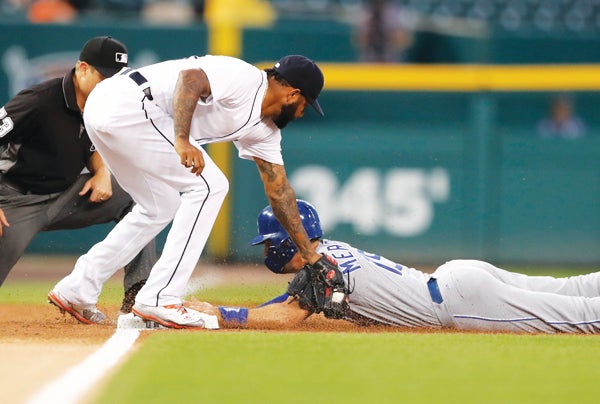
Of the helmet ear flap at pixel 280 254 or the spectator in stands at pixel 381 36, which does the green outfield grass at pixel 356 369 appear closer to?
the helmet ear flap at pixel 280 254

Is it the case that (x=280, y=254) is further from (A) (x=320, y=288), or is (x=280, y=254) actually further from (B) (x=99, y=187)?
(B) (x=99, y=187)

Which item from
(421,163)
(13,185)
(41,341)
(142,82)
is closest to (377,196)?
(421,163)

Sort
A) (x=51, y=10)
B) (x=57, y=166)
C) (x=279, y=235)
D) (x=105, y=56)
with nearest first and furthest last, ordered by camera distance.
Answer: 1. (x=279, y=235)
2. (x=105, y=56)
3. (x=57, y=166)
4. (x=51, y=10)

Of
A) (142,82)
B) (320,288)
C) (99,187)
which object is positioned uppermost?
(142,82)

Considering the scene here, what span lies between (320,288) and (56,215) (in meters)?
2.16

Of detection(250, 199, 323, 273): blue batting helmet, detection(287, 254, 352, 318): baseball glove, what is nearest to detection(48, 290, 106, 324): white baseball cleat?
detection(250, 199, 323, 273): blue batting helmet

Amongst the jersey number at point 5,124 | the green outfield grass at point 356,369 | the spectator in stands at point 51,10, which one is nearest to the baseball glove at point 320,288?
the green outfield grass at point 356,369

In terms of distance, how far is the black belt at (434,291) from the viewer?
21.2 ft

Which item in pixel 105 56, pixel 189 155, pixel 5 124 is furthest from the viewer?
pixel 105 56

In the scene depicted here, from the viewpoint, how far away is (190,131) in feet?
21.0

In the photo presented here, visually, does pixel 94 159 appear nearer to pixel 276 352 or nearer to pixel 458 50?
pixel 276 352

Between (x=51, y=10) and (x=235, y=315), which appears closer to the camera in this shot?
(x=235, y=315)

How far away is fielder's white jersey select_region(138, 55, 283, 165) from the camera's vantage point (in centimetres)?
626

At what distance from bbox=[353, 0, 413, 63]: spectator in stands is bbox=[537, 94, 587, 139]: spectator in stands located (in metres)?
1.96
